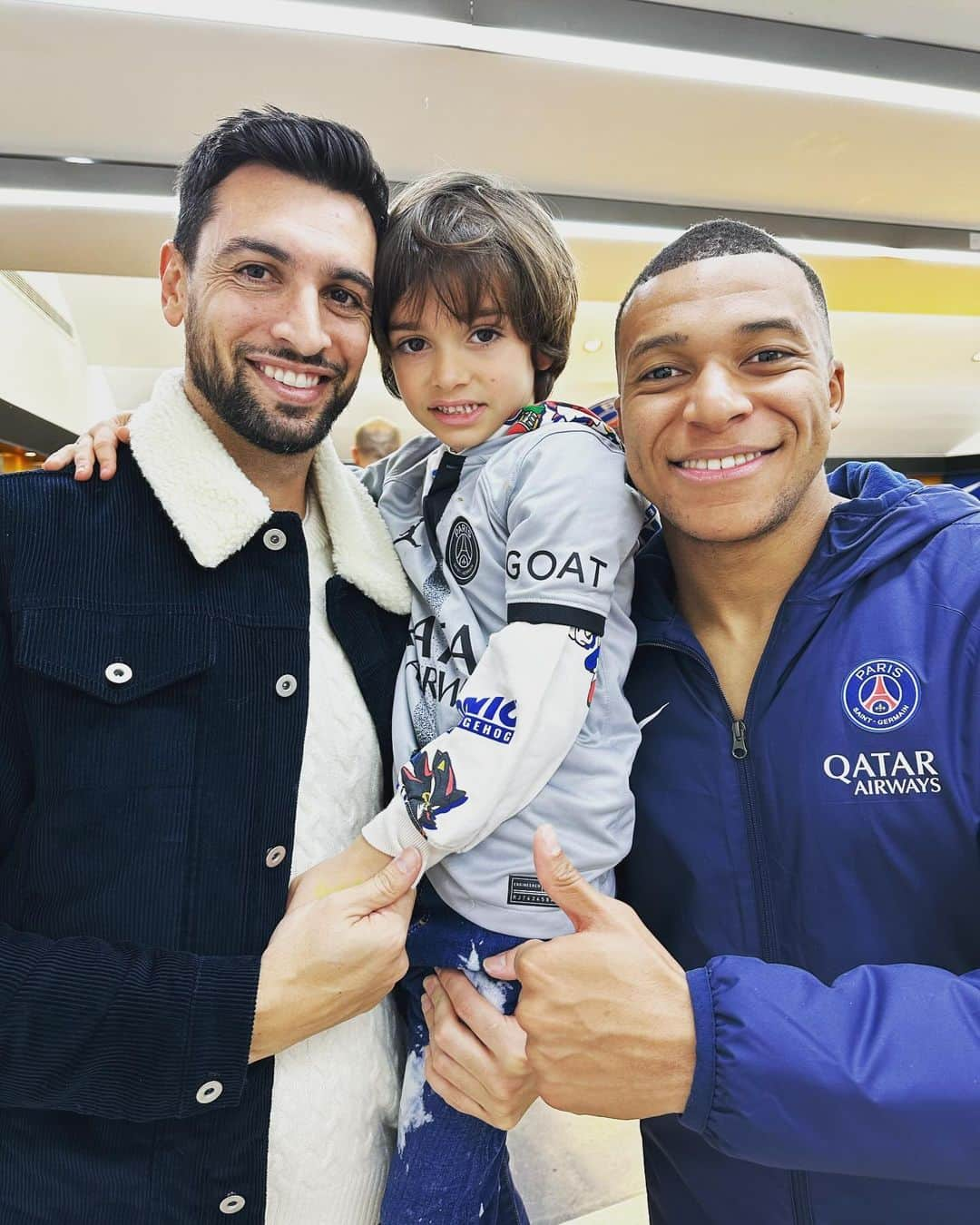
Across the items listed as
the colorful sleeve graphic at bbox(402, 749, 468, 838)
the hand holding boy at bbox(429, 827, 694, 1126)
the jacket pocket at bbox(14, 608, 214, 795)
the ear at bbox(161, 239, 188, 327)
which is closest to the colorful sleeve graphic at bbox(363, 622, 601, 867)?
the colorful sleeve graphic at bbox(402, 749, 468, 838)

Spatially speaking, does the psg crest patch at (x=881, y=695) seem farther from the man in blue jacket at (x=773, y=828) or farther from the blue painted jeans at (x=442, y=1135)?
the blue painted jeans at (x=442, y=1135)

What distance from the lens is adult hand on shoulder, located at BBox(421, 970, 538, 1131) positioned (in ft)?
3.68

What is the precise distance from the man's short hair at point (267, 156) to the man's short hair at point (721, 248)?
0.54 metres

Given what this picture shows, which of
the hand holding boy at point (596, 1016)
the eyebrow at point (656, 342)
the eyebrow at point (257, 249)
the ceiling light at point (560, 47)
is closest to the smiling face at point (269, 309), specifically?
the eyebrow at point (257, 249)

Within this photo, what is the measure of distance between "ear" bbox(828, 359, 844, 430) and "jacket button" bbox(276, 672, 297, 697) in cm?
98

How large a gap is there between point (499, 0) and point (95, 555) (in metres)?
2.88

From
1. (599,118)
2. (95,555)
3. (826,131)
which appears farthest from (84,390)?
(95,555)

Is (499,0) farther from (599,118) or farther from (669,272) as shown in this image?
(669,272)

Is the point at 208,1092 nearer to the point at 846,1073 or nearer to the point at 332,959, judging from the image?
the point at 332,959

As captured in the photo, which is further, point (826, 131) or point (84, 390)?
point (84, 390)

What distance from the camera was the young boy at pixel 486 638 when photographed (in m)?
1.16

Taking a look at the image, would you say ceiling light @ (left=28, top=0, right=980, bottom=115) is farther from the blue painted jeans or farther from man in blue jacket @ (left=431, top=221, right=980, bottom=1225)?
the blue painted jeans

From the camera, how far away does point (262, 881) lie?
1.16 metres

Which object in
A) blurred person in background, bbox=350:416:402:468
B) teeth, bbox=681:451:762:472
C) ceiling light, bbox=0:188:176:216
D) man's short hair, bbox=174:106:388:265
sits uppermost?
ceiling light, bbox=0:188:176:216
